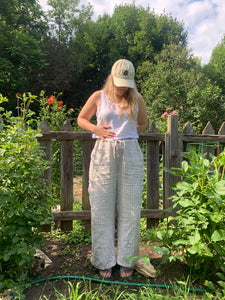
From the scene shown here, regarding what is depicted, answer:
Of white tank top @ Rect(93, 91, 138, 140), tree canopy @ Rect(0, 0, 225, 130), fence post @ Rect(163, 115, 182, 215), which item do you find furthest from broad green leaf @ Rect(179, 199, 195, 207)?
tree canopy @ Rect(0, 0, 225, 130)

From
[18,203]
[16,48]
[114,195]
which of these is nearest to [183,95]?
[16,48]

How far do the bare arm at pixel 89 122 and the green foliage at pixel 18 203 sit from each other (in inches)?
16.2

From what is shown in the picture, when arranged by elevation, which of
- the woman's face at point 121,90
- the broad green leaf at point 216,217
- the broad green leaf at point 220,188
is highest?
the woman's face at point 121,90

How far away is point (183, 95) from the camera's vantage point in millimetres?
11094

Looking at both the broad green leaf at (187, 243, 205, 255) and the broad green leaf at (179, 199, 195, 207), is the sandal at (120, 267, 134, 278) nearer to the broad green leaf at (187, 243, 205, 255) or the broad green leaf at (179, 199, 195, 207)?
the broad green leaf at (187, 243, 205, 255)

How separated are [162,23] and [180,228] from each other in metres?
21.9

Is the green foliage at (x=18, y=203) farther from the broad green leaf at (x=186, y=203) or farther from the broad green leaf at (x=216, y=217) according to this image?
the broad green leaf at (x=216, y=217)

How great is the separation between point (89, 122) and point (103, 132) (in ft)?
0.61

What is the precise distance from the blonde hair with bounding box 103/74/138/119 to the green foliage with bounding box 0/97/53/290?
0.66 meters

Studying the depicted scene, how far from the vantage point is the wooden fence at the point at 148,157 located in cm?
273

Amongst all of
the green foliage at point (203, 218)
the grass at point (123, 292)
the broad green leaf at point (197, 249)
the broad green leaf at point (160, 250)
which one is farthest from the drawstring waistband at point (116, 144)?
the grass at point (123, 292)

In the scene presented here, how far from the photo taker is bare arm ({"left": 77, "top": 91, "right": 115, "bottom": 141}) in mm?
1987

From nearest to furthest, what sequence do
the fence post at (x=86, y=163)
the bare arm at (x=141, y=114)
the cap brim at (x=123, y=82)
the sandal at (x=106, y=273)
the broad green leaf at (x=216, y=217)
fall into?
the broad green leaf at (x=216, y=217) < the cap brim at (x=123, y=82) < the sandal at (x=106, y=273) < the bare arm at (x=141, y=114) < the fence post at (x=86, y=163)

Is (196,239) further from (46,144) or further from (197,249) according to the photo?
(46,144)
